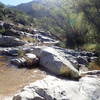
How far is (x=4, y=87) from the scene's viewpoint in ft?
24.6

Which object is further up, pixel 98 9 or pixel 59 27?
pixel 98 9

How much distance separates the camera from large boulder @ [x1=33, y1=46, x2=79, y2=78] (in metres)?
8.97

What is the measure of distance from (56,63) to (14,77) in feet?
6.15

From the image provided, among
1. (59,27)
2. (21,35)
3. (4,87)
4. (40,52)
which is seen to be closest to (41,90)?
(4,87)

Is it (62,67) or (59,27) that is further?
(59,27)

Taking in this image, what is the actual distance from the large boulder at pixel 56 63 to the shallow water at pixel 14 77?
52 cm

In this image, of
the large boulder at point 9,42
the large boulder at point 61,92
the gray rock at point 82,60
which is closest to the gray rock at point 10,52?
the gray rock at point 82,60

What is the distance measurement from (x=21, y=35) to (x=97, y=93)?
2206 centimetres

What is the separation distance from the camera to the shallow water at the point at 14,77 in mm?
7392

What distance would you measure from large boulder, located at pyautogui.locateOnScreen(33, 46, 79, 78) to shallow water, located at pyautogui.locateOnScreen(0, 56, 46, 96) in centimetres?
52

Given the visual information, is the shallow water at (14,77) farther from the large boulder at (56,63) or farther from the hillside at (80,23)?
the hillside at (80,23)

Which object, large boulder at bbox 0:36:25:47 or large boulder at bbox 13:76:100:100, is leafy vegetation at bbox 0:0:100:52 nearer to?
large boulder at bbox 0:36:25:47

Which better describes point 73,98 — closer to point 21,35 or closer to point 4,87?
point 4,87

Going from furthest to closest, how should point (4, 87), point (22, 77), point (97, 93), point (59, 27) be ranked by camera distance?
point (59, 27) < point (22, 77) < point (4, 87) < point (97, 93)
